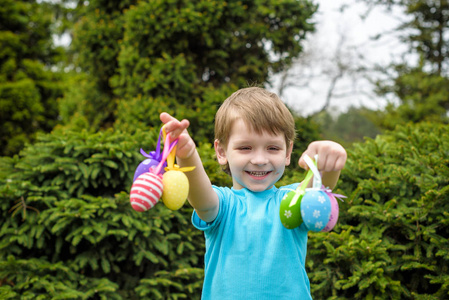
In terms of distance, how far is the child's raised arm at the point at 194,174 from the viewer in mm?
1318

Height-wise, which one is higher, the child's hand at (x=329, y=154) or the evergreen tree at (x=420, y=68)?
the evergreen tree at (x=420, y=68)

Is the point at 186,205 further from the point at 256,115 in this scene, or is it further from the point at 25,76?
the point at 25,76

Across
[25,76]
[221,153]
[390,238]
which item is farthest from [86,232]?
[25,76]

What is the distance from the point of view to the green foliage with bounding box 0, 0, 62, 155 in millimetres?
9992

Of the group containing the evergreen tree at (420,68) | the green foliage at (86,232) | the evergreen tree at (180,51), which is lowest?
the green foliage at (86,232)

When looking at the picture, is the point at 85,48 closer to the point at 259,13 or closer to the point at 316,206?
the point at 259,13

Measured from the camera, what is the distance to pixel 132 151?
3422 mm

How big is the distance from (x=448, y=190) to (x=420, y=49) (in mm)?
11843

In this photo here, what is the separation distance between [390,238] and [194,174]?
6.52 feet

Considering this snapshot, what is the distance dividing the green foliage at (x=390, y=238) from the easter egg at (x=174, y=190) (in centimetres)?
174

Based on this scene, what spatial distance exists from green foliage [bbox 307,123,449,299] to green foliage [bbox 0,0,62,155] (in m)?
8.93

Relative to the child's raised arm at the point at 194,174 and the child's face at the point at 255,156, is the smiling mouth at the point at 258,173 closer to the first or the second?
the child's face at the point at 255,156

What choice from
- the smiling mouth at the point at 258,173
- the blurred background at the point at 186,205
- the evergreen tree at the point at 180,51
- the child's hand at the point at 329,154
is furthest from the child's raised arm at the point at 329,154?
the evergreen tree at the point at 180,51

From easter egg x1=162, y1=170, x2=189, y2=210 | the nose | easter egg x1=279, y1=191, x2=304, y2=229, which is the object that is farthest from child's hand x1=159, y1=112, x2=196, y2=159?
easter egg x1=279, y1=191, x2=304, y2=229
